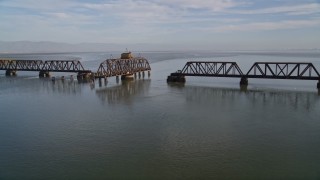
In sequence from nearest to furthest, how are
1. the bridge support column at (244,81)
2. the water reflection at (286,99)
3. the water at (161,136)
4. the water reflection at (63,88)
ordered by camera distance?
1. the water at (161,136)
2. the water reflection at (286,99)
3. the water reflection at (63,88)
4. the bridge support column at (244,81)

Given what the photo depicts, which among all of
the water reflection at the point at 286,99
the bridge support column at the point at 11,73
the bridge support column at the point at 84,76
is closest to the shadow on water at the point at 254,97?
the water reflection at the point at 286,99

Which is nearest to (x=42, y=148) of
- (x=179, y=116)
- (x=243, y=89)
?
(x=179, y=116)

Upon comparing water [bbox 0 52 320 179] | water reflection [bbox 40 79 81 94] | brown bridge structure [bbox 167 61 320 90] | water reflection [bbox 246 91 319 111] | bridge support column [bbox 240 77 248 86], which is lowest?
water [bbox 0 52 320 179]

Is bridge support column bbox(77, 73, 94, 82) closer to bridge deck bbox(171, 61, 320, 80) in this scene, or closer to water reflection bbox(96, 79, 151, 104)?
water reflection bbox(96, 79, 151, 104)

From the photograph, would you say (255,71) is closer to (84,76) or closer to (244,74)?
(244,74)

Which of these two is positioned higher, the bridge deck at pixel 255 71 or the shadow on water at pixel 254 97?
the bridge deck at pixel 255 71

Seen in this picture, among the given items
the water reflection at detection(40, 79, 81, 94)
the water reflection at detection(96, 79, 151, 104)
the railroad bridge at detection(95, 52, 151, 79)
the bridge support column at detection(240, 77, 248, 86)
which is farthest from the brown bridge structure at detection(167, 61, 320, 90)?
the water reflection at detection(40, 79, 81, 94)

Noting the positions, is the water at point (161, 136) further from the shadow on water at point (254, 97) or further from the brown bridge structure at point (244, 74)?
the brown bridge structure at point (244, 74)
